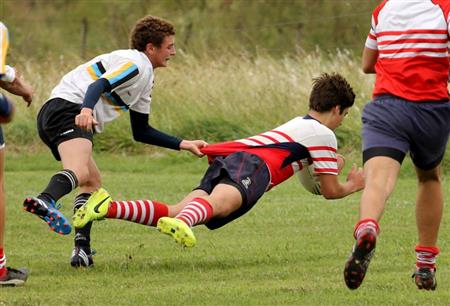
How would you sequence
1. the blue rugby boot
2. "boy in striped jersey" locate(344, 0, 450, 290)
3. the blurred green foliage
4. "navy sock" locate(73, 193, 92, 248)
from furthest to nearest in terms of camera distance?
the blurred green foliage
"navy sock" locate(73, 193, 92, 248)
the blue rugby boot
"boy in striped jersey" locate(344, 0, 450, 290)

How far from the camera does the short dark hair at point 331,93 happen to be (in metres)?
8.34

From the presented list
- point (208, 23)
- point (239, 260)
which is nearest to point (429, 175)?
point (239, 260)

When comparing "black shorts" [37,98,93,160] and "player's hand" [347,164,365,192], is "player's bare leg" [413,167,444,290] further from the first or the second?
"black shorts" [37,98,93,160]

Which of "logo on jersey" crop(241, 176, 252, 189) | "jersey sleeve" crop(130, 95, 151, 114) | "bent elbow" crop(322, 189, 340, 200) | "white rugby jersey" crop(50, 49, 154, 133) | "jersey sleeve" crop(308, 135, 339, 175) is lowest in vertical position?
"bent elbow" crop(322, 189, 340, 200)

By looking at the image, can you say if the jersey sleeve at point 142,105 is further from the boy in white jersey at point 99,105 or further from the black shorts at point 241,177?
the black shorts at point 241,177

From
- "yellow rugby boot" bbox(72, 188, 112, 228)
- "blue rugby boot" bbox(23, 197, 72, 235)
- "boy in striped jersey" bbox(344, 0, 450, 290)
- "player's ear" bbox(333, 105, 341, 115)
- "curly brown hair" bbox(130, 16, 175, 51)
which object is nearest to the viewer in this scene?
"boy in striped jersey" bbox(344, 0, 450, 290)

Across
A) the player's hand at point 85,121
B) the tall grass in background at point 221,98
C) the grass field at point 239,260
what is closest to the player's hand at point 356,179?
the grass field at point 239,260

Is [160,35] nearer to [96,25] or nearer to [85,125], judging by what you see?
[85,125]

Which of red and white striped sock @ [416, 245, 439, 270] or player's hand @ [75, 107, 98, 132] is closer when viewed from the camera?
red and white striped sock @ [416, 245, 439, 270]

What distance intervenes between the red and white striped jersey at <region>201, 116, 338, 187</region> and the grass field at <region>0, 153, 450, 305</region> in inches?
27.6

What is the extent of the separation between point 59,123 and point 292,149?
5.47 ft

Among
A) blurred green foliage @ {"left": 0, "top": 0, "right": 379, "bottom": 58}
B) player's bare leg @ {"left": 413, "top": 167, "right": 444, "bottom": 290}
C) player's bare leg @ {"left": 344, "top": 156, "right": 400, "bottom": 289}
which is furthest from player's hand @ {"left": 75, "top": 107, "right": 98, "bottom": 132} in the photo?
blurred green foliage @ {"left": 0, "top": 0, "right": 379, "bottom": 58}

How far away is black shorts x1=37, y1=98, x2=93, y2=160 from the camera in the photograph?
8.42m

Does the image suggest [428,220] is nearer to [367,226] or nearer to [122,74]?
[367,226]
